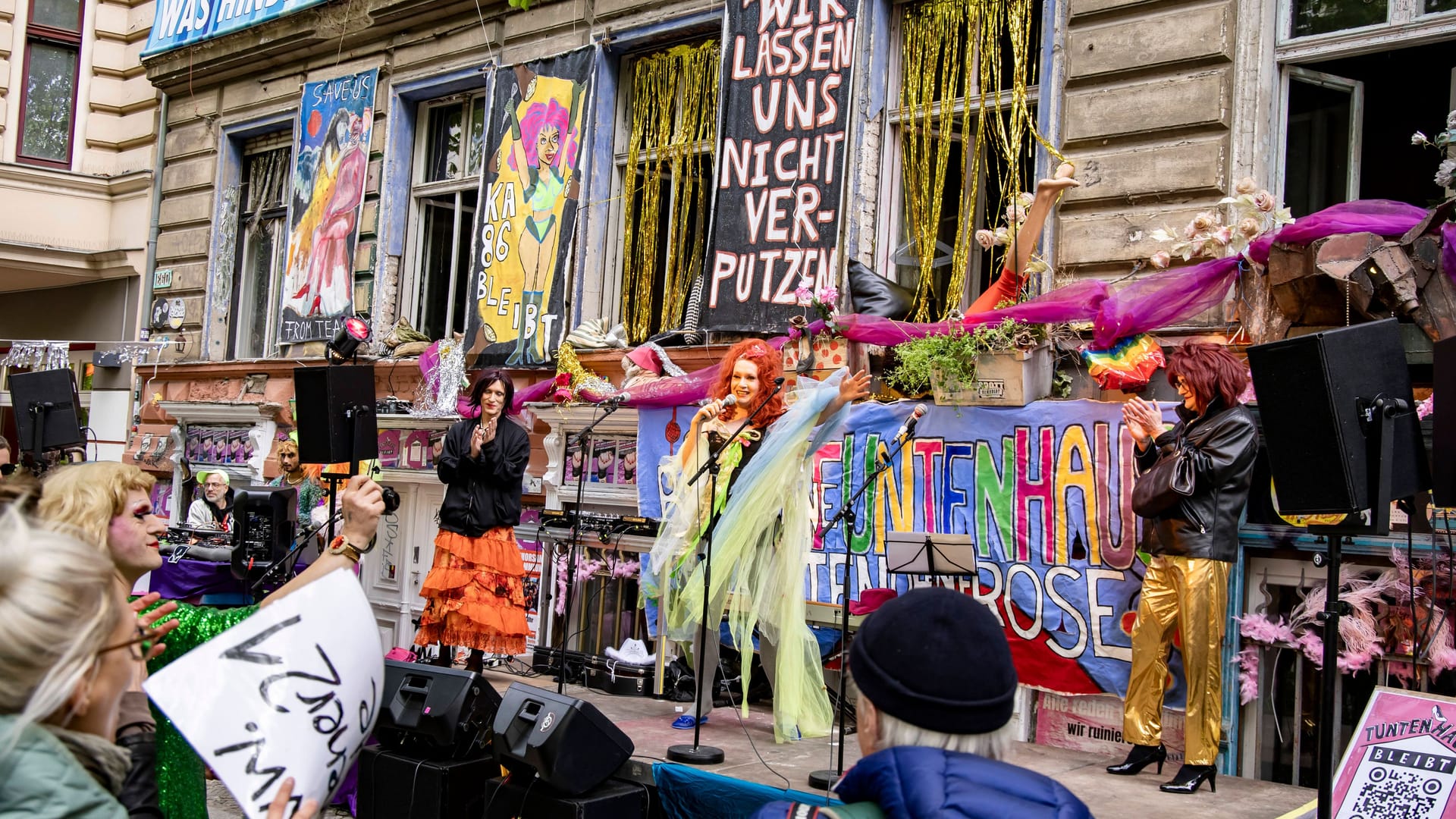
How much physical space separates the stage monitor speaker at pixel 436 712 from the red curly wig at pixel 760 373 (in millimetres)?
2114

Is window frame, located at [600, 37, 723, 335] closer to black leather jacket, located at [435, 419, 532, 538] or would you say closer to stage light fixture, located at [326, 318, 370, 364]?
stage light fixture, located at [326, 318, 370, 364]

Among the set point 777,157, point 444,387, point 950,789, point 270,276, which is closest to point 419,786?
point 950,789

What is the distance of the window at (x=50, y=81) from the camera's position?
15367 mm

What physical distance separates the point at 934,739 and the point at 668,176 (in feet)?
28.6

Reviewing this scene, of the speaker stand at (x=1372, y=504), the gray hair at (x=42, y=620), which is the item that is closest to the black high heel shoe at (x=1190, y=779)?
the speaker stand at (x=1372, y=504)

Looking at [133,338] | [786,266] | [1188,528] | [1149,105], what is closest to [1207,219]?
[1149,105]

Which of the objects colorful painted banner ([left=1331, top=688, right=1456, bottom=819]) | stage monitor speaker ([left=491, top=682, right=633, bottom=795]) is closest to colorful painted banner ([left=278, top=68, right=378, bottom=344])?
stage monitor speaker ([left=491, top=682, right=633, bottom=795])

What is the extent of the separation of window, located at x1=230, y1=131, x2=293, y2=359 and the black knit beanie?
12.6 m

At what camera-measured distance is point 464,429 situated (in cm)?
791

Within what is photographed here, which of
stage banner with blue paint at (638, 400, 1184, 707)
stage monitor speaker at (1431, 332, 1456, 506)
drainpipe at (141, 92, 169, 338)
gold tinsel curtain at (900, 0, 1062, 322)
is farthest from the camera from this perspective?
drainpipe at (141, 92, 169, 338)

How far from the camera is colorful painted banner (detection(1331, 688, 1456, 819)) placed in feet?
15.5

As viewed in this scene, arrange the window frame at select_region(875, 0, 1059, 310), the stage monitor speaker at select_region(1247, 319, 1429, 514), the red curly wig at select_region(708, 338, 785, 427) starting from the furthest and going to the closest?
the window frame at select_region(875, 0, 1059, 310) < the red curly wig at select_region(708, 338, 785, 427) < the stage monitor speaker at select_region(1247, 319, 1429, 514)

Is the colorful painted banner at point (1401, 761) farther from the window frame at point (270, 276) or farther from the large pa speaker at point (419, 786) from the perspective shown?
the window frame at point (270, 276)

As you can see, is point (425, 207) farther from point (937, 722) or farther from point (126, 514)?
point (937, 722)
